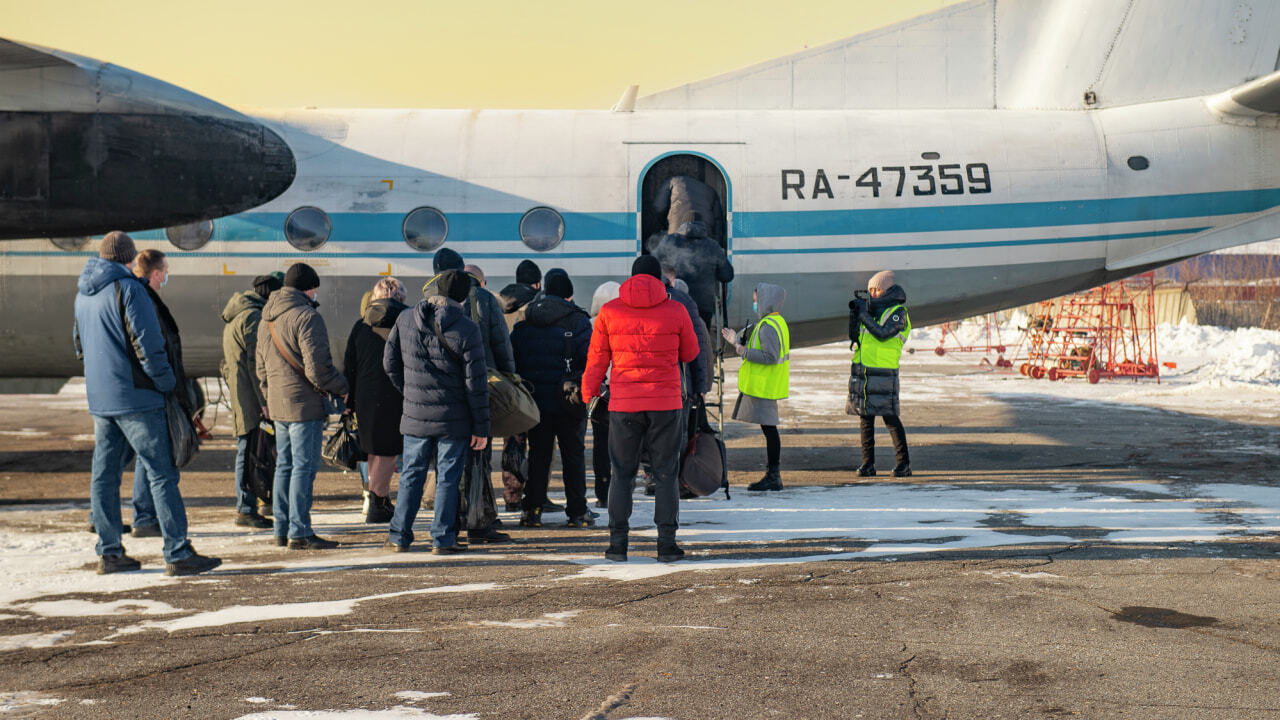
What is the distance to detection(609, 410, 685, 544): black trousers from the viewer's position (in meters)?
7.44

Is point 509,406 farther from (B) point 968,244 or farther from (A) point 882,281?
(B) point 968,244

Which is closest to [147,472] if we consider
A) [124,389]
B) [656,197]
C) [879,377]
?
[124,389]

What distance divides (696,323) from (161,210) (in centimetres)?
502

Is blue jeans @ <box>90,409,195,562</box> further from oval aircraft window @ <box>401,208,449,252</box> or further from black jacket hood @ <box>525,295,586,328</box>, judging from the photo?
oval aircraft window @ <box>401,208,449,252</box>

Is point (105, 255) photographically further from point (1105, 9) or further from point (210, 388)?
point (210, 388)

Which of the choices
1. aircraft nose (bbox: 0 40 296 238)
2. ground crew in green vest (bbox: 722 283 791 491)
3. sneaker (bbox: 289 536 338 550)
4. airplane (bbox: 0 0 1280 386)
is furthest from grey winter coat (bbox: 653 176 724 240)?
sneaker (bbox: 289 536 338 550)

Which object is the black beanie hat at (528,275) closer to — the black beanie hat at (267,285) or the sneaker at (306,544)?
the black beanie hat at (267,285)

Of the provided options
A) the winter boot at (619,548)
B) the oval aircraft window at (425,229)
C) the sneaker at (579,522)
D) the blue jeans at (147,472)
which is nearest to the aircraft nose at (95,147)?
the oval aircraft window at (425,229)

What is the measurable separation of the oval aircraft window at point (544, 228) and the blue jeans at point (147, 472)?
574cm

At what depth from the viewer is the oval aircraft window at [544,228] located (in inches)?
488

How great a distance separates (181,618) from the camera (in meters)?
6.07

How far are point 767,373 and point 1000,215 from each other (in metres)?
3.93

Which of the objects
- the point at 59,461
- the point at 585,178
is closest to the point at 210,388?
the point at 59,461

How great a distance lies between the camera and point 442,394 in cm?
765
